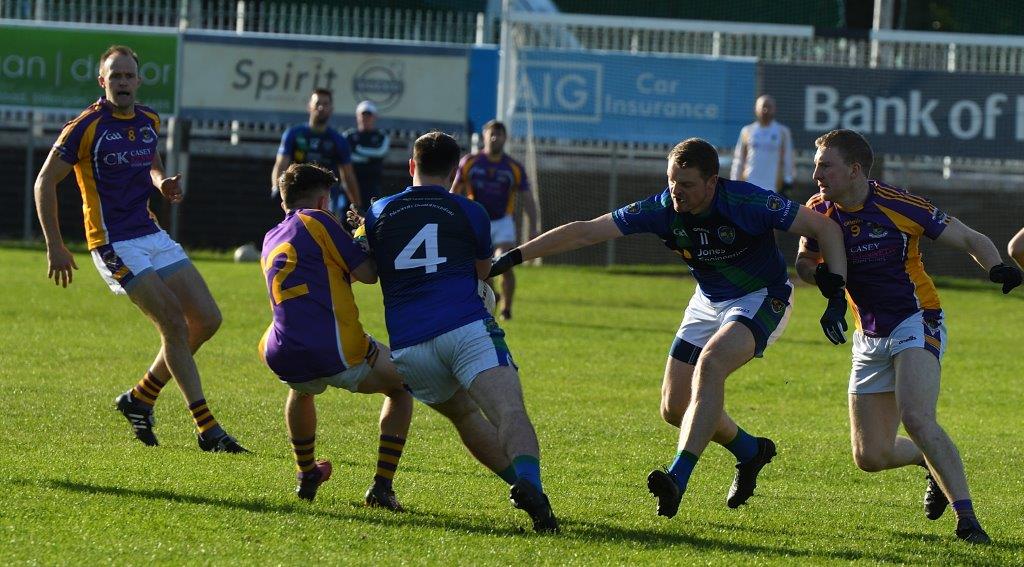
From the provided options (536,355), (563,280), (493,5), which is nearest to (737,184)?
(536,355)

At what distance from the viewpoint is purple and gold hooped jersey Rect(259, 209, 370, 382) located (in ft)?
20.4

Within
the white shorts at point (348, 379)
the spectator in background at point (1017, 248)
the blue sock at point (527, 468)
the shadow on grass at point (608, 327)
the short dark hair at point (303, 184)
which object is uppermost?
the short dark hair at point (303, 184)

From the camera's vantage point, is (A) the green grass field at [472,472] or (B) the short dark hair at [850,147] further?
(B) the short dark hair at [850,147]

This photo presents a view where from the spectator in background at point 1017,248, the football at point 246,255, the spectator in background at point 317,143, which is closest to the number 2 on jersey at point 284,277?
the spectator in background at point 1017,248

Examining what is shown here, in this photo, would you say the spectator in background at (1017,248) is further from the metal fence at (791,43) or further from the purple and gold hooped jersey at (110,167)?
the metal fence at (791,43)

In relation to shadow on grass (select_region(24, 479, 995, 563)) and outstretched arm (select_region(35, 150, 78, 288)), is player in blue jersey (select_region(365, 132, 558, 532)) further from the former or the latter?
outstretched arm (select_region(35, 150, 78, 288))

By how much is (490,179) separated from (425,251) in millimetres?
9197

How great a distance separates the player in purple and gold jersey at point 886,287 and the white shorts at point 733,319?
0.22 meters

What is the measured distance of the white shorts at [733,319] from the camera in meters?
6.68

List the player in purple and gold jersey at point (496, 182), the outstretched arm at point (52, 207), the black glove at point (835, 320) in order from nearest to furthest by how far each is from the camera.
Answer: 1. the black glove at point (835, 320)
2. the outstretched arm at point (52, 207)
3. the player in purple and gold jersey at point (496, 182)

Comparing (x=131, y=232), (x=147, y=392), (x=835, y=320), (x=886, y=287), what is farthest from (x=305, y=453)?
(x=886, y=287)

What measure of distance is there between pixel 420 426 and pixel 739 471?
2676mm

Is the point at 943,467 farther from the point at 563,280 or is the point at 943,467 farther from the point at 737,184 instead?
the point at 563,280

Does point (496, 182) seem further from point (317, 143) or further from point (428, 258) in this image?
point (428, 258)
